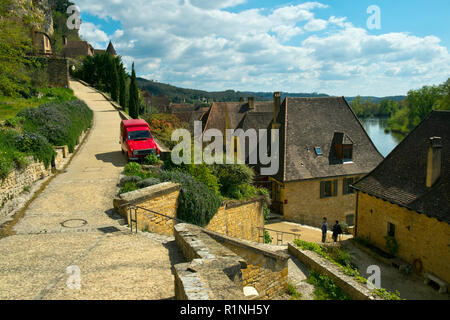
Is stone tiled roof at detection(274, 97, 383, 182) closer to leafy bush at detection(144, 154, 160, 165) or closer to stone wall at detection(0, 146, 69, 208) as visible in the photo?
leafy bush at detection(144, 154, 160, 165)

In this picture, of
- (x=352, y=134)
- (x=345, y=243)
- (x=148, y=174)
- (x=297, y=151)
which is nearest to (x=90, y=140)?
(x=148, y=174)

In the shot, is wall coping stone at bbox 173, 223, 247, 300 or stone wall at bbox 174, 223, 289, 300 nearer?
wall coping stone at bbox 173, 223, 247, 300

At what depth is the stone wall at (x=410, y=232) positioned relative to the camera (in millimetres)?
12477

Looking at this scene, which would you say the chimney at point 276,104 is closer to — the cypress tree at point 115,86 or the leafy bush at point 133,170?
the leafy bush at point 133,170

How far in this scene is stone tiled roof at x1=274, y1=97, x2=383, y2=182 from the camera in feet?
71.0

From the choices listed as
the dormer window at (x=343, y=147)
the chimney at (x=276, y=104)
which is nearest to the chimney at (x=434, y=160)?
the dormer window at (x=343, y=147)

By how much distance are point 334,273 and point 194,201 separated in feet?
17.6

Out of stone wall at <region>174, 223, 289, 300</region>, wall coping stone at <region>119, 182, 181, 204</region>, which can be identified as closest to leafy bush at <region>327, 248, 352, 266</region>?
stone wall at <region>174, 223, 289, 300</region>

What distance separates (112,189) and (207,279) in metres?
8.33

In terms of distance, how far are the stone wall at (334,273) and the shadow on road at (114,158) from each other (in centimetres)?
888

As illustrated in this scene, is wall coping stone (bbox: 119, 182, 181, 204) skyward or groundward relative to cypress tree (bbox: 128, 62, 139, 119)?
groundward

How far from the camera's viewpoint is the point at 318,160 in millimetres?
22297

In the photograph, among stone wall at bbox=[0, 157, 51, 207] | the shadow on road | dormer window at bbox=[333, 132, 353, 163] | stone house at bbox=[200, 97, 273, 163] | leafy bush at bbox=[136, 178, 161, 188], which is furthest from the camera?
stone house at bbox=[200, 97, 273, 163]

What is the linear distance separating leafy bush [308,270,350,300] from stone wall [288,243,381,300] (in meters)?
0.13
